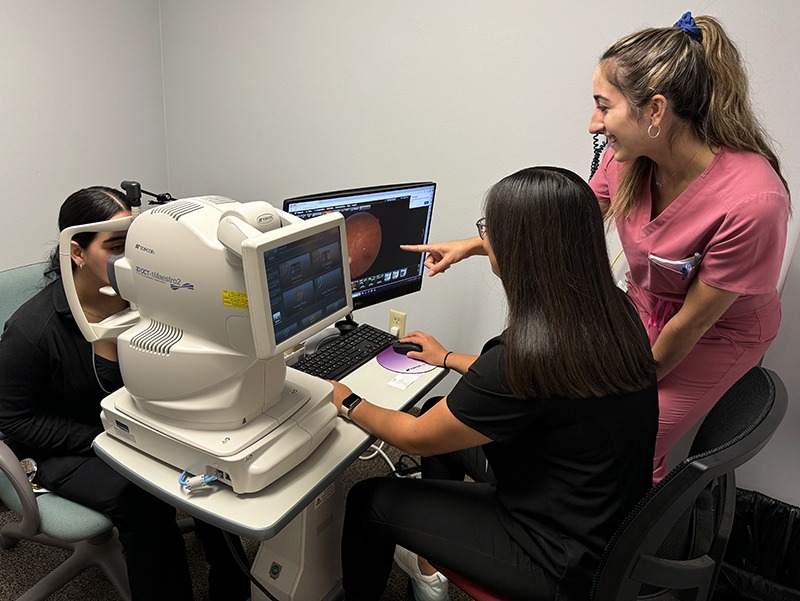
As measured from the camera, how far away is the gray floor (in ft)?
5.62

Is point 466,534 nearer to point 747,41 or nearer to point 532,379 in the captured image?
point 532,379

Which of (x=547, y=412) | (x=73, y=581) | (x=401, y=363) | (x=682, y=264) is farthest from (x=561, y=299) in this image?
(x=73, y=581)

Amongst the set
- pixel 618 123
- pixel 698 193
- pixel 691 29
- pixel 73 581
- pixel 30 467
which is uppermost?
pixel 691 29

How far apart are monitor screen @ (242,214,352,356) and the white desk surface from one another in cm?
30

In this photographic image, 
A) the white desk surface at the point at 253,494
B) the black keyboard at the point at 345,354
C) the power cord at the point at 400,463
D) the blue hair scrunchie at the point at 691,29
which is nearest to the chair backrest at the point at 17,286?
the white desk surface at the point at 253,494

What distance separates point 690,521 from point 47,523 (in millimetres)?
1382

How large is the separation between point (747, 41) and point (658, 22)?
0.25 m

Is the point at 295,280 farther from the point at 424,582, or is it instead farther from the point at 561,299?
the point at 424,582

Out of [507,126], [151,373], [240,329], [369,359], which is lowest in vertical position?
[369,359]

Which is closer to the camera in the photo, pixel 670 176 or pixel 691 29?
pixel 691 29

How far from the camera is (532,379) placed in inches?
42.1

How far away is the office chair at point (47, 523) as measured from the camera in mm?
1315

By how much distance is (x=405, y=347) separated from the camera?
1.71 metres

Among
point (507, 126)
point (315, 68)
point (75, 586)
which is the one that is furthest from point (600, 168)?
point (75, 586)
